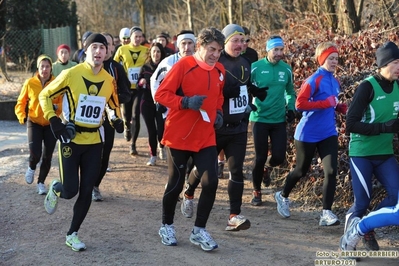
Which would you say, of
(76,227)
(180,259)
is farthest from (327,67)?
(76,227)

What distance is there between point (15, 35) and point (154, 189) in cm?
1551

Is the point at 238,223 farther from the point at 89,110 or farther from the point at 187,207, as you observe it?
the point at 89,110

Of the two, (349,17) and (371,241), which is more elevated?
(349,17)

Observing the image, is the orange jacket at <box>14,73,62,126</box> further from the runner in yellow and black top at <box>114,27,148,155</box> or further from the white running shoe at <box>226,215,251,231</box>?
the white running shoe at <box>226,215,251,231</box>

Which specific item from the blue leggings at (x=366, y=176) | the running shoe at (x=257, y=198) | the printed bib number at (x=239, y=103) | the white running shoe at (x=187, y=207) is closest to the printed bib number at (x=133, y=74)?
the running shoe at (x=257, y=198)

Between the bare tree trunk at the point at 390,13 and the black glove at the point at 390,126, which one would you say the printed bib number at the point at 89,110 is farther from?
the bare tree trunk at the point at 390,13

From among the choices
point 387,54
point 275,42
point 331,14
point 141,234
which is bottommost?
point 141,234

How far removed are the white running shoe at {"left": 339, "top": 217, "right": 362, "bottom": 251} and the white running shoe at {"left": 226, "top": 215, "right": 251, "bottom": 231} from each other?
1119 mm

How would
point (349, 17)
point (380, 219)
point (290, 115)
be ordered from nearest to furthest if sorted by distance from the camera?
point (380, 219), point (290, 115), point (349, 17)

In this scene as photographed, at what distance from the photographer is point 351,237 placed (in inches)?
231

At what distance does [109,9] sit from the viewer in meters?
40.0

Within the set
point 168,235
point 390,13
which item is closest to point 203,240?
point 168,235

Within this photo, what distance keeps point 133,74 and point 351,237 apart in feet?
20.1

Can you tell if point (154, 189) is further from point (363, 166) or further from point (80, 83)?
point (363, 166)
